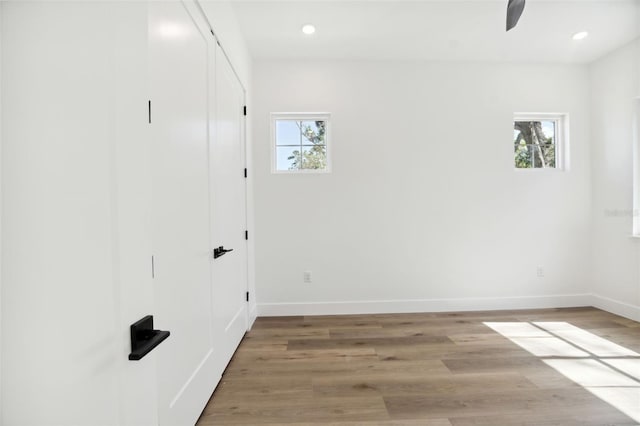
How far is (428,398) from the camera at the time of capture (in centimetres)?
185

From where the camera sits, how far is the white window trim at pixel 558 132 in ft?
11.5

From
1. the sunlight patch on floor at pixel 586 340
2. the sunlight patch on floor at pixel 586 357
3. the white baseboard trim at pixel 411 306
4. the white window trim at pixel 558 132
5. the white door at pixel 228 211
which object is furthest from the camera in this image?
the white window trim at pixel 558 132

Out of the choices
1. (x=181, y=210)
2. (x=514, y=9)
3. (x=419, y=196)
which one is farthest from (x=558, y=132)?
(x=181, y=210)

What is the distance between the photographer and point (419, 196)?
133 inches

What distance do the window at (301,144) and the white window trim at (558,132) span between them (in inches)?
93.3

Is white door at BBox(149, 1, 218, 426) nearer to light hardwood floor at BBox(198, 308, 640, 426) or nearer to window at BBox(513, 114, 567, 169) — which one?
light hardwood floor at BBox(198, 308, 640, 426)

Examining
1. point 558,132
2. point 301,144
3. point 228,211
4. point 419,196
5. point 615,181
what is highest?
point 558,132

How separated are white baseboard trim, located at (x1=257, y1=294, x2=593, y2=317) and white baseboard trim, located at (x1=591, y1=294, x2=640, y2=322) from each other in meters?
0.27

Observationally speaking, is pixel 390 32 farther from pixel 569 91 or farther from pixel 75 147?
pixel 75 147

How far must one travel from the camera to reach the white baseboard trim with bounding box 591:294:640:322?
3037mm

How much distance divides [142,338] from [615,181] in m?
4.62

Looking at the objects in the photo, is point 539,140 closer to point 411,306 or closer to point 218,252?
point 411,306

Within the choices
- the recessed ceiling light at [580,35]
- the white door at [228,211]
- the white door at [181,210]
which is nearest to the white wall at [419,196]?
the recessed ceiling light at [580,35]

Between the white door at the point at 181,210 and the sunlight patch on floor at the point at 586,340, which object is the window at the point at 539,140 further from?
the white door at the point at 181,210
